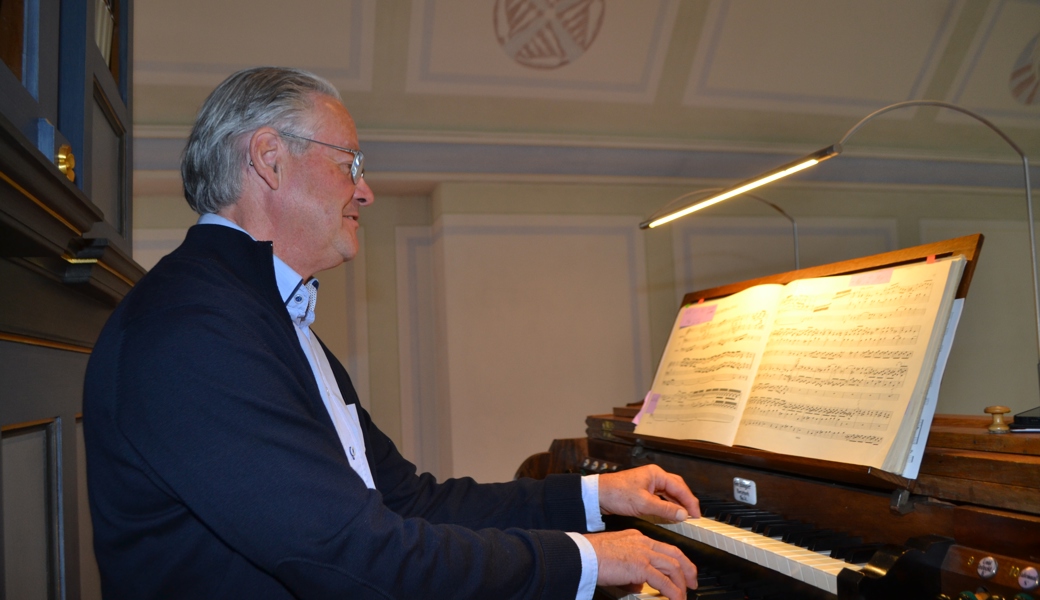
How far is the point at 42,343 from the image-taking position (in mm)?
1311

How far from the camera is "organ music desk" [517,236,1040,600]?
1240mm

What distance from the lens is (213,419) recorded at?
1029 millimetres

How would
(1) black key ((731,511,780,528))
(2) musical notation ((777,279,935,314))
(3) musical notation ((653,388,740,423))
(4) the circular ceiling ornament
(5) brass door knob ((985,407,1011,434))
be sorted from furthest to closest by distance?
1. (4) the circular ceiling ornament
2. (3) musical notation ((653,388,740,423))
3. (1) black key ((731,511,780,528))
4. (2) musical notation ((777,279,935,314))
5. (5) brass door knob ((985,407,1011,434))

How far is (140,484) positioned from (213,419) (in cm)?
18

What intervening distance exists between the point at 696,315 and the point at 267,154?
1.36m

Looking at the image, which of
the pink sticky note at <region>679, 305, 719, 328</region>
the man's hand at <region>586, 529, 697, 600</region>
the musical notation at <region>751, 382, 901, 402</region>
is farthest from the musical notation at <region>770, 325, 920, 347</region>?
the man's hand at <region>586, 529, 697, 600</region>

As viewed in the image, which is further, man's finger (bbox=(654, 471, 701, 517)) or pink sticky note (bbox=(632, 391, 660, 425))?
pink sticky note (bbox=(632, 391, 660, 425))

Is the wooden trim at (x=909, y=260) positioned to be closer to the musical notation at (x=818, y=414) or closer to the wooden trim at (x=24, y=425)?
the musical notation at (x=818, y=414)

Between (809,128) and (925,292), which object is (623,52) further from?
(925,292)

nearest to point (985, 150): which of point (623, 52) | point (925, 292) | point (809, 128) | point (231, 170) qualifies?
point (809, 128)

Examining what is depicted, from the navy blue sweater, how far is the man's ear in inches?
9.3

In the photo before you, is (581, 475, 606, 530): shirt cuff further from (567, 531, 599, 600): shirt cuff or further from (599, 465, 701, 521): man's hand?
(567, 531, 599, 600): shirt cuff

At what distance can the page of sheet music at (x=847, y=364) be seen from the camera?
56.9 inches

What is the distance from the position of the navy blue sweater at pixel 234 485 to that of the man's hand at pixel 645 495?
1.48 feet
